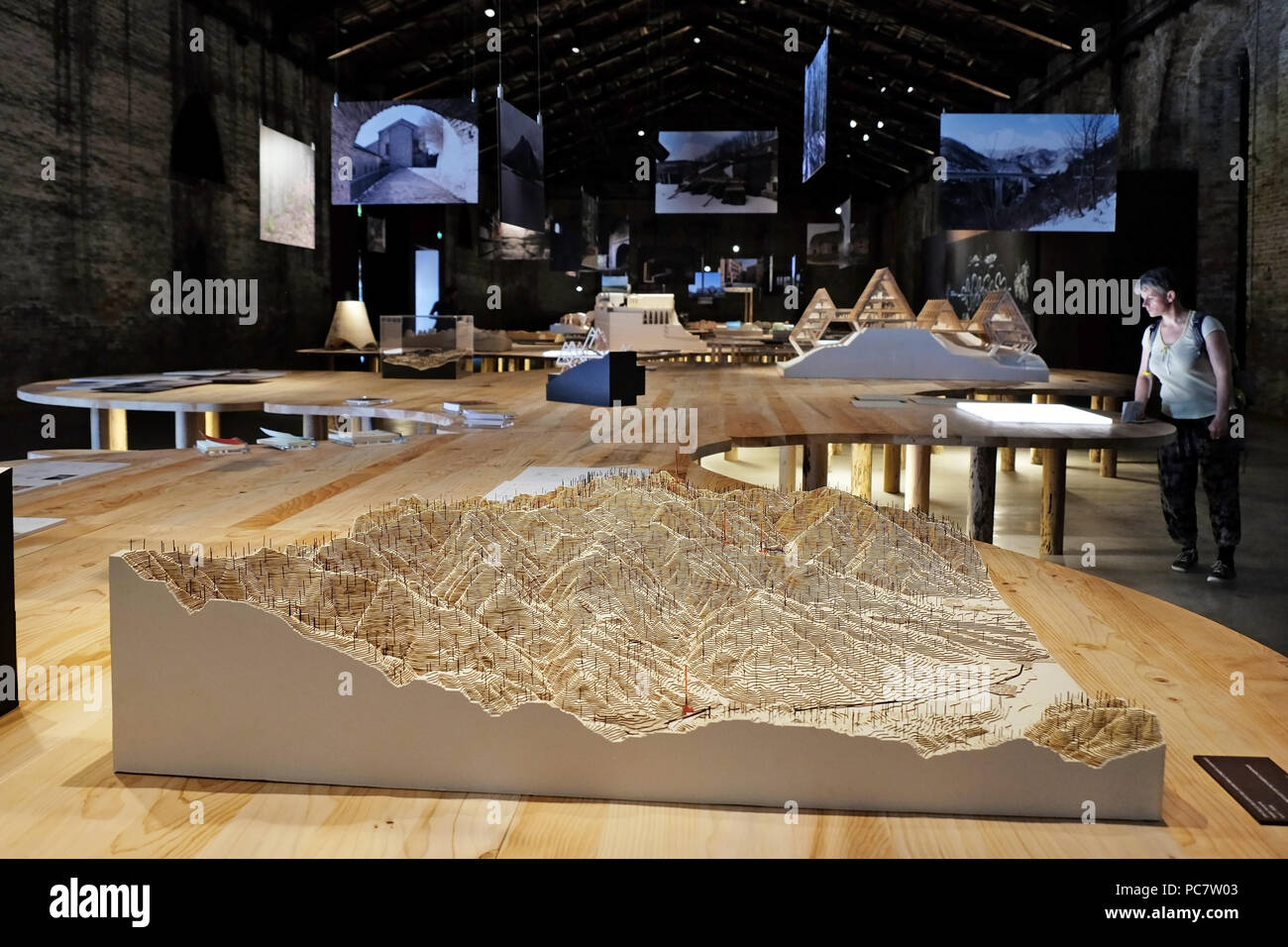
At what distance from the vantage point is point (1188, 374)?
4945 millimetres

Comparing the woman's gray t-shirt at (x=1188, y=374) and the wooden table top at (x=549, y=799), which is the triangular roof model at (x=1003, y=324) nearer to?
the woman's gray t-shirt at (x=1188, y=374)

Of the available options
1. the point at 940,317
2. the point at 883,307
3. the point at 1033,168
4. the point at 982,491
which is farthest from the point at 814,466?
the point at 1033,168

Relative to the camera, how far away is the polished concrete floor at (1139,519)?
5133 millimetres

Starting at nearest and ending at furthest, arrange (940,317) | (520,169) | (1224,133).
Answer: (940,317) < (520,169) < (1224,133)

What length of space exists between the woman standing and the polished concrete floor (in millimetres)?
315

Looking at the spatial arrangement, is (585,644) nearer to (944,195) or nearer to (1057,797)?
(1057,797)

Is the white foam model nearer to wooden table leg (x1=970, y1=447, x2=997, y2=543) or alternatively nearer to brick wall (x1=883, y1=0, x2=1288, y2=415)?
wooden table leg (x1=970, y1=447, x2=997, y2=543)

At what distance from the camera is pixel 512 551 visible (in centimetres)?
155

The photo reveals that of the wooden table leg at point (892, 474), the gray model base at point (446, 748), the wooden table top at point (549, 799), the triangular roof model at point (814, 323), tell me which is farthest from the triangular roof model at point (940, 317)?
the gray model base at point (446, 748)

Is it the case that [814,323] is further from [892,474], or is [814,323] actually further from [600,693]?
[600,693]

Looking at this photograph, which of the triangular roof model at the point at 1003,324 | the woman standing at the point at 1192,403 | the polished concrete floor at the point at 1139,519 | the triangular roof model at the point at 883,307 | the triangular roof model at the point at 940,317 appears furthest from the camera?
the triangular roof model at the point at 940,317

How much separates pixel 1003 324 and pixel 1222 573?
2.74m

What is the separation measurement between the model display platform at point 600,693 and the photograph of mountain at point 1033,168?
10.5 meters
